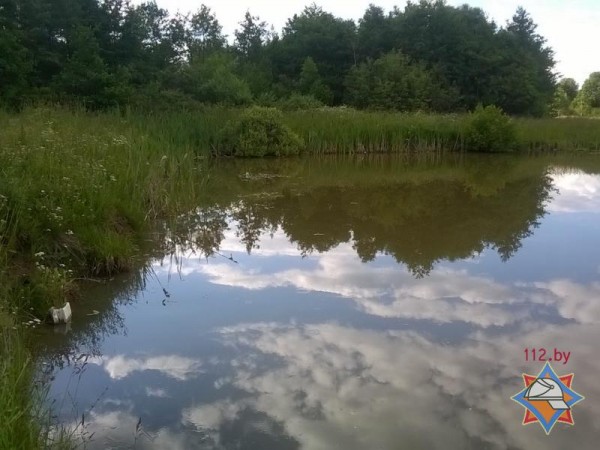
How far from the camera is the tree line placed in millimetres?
19656

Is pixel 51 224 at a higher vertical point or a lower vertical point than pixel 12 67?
lower

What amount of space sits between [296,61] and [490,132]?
20.6 m

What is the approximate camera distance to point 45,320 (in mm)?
3459

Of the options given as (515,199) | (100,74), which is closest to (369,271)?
(515,199)

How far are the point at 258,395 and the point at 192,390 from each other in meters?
0.35

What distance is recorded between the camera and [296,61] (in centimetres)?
3600

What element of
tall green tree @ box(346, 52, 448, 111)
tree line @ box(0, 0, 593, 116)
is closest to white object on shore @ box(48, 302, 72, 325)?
tree line @ box(0, 0, 593, 116)

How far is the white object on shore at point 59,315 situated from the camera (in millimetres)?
3463

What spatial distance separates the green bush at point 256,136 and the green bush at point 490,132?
681 cm

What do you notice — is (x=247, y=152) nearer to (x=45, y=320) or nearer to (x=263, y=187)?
(x=263, y=187)

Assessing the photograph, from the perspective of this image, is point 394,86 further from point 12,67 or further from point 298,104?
point 12,67

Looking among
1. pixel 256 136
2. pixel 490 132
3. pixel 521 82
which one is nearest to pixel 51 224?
pixel 256 136

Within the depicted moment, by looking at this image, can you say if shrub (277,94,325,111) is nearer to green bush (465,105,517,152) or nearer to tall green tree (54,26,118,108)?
tall green tree (54,26,118,108)

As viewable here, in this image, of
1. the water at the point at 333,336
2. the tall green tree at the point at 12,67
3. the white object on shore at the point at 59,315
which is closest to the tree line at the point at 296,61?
the tall green tree at the point at 12,67
